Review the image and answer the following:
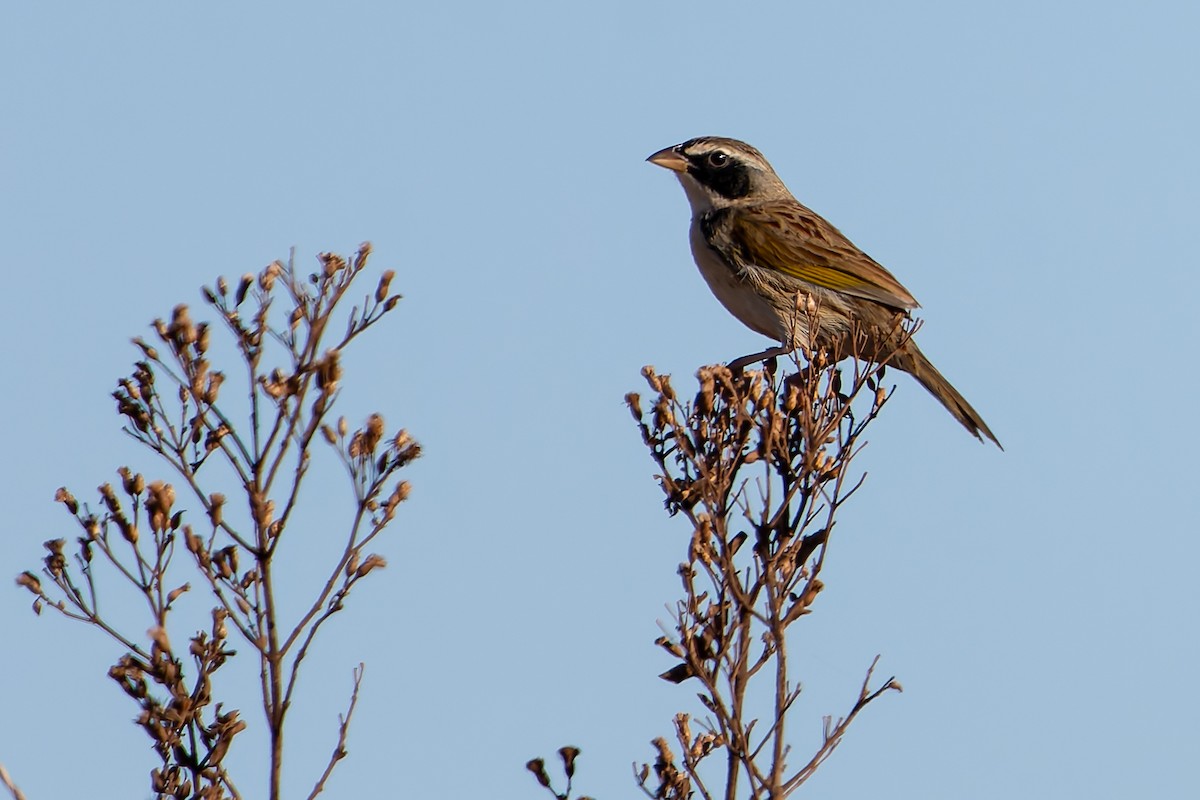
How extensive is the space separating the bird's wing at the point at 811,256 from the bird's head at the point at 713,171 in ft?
1.13

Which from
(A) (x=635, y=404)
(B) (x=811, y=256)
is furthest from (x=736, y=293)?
(A) (x=635, y=404)

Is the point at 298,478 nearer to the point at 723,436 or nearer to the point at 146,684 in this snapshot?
the point at 146,684

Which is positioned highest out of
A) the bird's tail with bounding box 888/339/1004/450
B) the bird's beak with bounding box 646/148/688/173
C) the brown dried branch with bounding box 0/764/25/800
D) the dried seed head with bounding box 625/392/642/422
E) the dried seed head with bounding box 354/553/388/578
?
the bird's beak with bounding box 646/148/688/173

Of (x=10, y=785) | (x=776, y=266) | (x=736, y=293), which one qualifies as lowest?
(x=10, y=785)

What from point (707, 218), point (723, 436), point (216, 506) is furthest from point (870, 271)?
point (216, 506)

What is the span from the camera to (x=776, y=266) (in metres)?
9.94

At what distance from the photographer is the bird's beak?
10.8 metres

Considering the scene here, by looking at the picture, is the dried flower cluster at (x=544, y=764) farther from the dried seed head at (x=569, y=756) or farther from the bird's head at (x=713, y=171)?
the bird's head at (x=713, y=171)

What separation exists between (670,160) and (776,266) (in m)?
1.37

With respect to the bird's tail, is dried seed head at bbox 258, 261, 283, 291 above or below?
below

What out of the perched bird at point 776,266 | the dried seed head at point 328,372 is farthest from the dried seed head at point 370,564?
the perched bird at point 776,266

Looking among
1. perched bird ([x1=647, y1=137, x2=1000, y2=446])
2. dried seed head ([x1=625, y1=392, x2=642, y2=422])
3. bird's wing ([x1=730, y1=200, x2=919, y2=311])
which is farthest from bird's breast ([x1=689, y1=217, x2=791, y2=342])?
dried seed head ([x1=625, y1=392, x2=642, y2=422])

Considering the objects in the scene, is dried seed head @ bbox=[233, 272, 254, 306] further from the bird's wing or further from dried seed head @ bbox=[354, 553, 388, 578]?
the bird's wing

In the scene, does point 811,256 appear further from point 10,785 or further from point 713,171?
point 10,785
